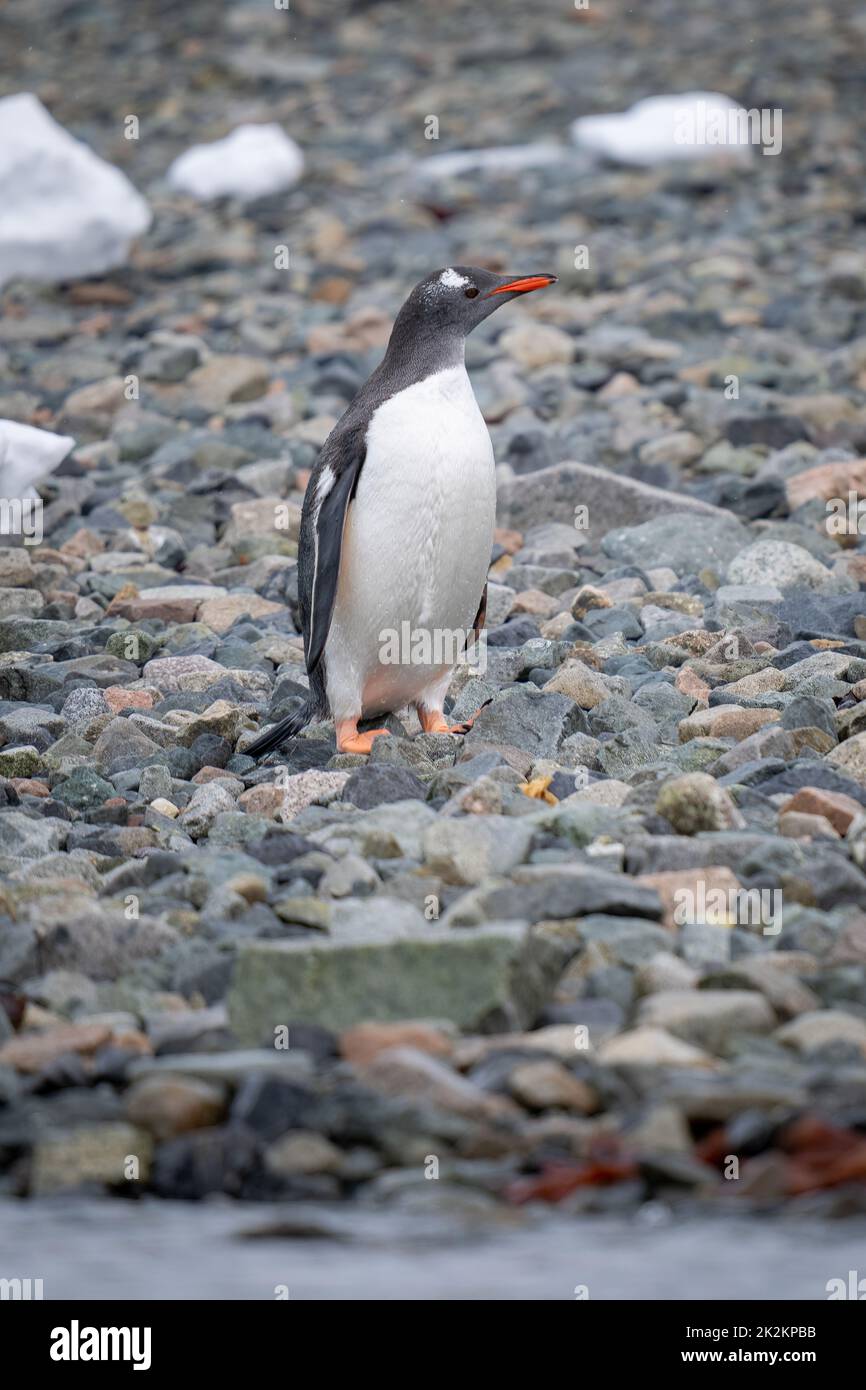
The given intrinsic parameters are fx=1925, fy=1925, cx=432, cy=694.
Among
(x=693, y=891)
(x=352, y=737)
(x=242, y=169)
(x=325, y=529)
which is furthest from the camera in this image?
(x=242, y=169)

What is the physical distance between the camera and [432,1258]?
3.14 m

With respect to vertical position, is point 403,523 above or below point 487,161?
below

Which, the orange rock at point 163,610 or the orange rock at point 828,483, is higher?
the orange rock at point 828,483

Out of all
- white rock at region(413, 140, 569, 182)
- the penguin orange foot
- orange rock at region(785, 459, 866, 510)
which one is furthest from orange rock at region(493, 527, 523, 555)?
white rock at region(413, 140, 569, 182)

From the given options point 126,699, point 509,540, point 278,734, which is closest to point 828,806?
point 278,734

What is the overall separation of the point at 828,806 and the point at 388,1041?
153cm

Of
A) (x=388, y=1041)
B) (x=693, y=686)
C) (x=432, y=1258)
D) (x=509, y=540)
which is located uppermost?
(x=509, y=540)

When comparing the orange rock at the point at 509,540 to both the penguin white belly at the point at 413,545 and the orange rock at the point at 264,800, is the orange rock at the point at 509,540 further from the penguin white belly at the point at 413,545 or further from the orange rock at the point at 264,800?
the orange rock at the point at 264,800

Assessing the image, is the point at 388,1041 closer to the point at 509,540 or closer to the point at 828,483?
the point at 509,540

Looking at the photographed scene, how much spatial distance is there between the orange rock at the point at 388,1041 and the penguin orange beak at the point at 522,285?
302 cm

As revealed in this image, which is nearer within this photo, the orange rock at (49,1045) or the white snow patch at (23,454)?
the orange rock at (49,1045)

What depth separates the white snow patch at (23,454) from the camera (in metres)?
8.19

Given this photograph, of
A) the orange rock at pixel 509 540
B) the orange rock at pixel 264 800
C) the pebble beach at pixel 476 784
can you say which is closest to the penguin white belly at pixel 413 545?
the pebble beach at pixel 476 784
